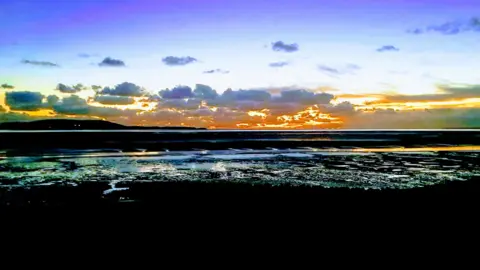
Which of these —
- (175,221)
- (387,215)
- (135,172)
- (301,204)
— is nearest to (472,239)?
(387,215)

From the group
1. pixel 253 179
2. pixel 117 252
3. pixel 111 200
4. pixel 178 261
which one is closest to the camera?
pixel 178 261

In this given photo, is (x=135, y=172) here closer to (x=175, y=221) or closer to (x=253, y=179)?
(x=253, y=179)

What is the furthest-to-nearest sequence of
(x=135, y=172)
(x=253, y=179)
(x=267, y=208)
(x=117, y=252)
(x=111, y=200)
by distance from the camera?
(x=135, y=172), (x=253, y=179), (x=111, y=200), (x=267, y=208), (x=117, y=252)

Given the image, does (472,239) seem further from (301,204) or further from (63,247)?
(63,247)

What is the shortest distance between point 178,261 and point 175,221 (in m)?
4.51

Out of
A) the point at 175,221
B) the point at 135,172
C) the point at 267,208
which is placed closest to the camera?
the point at 175,221

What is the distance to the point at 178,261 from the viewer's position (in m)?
10.8

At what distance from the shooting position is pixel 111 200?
19781 mm

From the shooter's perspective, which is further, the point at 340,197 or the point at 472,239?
the point at 340,197

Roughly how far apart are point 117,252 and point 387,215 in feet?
33.8

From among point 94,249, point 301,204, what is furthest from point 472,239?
point 94,249

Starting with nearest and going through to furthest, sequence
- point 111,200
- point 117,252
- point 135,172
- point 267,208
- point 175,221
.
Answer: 1. point 117,252
2. point 175,221
3. point 267,208
4. point 111,200
5. point 135,172

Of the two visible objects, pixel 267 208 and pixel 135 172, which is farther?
pixel 135 172

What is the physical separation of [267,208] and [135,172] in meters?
17.3
